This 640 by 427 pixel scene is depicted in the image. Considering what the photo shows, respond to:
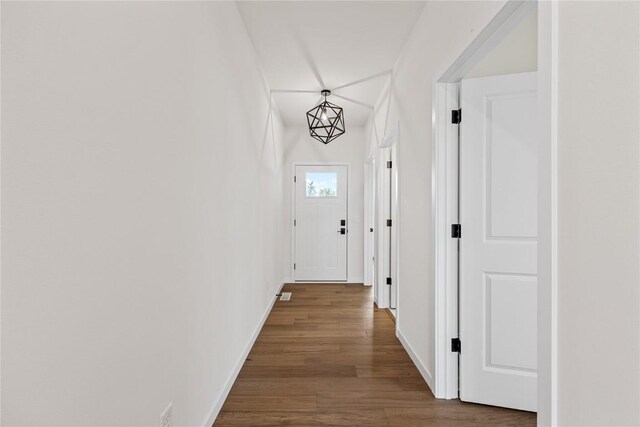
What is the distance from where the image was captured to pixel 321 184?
5.36 meters

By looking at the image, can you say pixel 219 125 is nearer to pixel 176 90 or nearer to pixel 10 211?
pixel 176 90

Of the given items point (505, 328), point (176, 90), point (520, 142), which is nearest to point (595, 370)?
point (505, 328)

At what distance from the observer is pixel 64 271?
0.76 metres

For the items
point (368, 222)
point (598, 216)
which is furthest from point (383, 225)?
point (598, 216)

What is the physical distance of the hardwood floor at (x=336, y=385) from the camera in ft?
5.99

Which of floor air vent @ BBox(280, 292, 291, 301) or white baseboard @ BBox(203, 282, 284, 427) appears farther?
floor air vent @ BBox(280, 292, 291, 301)

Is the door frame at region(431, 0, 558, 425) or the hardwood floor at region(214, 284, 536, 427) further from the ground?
the door frame at region(431, 0, 558, 425)

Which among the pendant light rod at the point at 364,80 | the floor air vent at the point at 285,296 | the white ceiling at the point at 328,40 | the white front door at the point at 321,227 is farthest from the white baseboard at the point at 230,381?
the pendant light rod at the point at 364,80

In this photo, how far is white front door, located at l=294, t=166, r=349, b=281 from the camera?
210 inches

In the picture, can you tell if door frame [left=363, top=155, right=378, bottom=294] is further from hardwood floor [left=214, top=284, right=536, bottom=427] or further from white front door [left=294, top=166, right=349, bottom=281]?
hardwood floor [left=214, top=284, right=536, bottom=427]

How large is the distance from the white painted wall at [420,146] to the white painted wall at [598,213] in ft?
2.29

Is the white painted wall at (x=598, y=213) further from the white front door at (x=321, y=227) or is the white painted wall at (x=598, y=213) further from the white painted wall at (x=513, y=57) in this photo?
the white front door at (x=321, y=227)

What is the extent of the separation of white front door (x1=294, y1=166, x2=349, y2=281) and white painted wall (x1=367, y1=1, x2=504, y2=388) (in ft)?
7.62

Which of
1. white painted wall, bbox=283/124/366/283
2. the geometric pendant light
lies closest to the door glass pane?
white painted wall, bbox=283/124/366/283
